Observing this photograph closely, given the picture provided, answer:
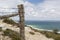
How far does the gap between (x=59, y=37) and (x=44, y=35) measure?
133 cm

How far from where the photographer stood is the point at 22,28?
12.2m

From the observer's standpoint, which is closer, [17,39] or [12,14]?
[12,14]

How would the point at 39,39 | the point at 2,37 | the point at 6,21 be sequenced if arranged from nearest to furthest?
the point at 2,37, the point at 39,39, the point at 6,21

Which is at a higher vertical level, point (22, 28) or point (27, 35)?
point (22, 28)

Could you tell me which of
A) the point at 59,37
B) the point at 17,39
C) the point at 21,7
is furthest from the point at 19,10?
the point at 59,37

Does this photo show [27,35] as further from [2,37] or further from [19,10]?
[19,10]

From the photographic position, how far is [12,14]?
1261 cm

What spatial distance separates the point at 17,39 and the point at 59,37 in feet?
18.1

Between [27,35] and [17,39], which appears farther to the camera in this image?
[27,35]

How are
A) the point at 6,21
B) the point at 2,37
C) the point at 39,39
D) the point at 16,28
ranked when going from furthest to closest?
the point at 6,21
the point at 16,28
the point at 39,39
the point at 2,37

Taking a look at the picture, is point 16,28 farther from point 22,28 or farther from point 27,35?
point 22,28

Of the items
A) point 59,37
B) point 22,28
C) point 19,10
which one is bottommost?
point 59,37

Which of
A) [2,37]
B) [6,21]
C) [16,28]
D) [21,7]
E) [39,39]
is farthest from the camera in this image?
[6,21]

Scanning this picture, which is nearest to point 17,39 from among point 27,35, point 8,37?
point 8,37
